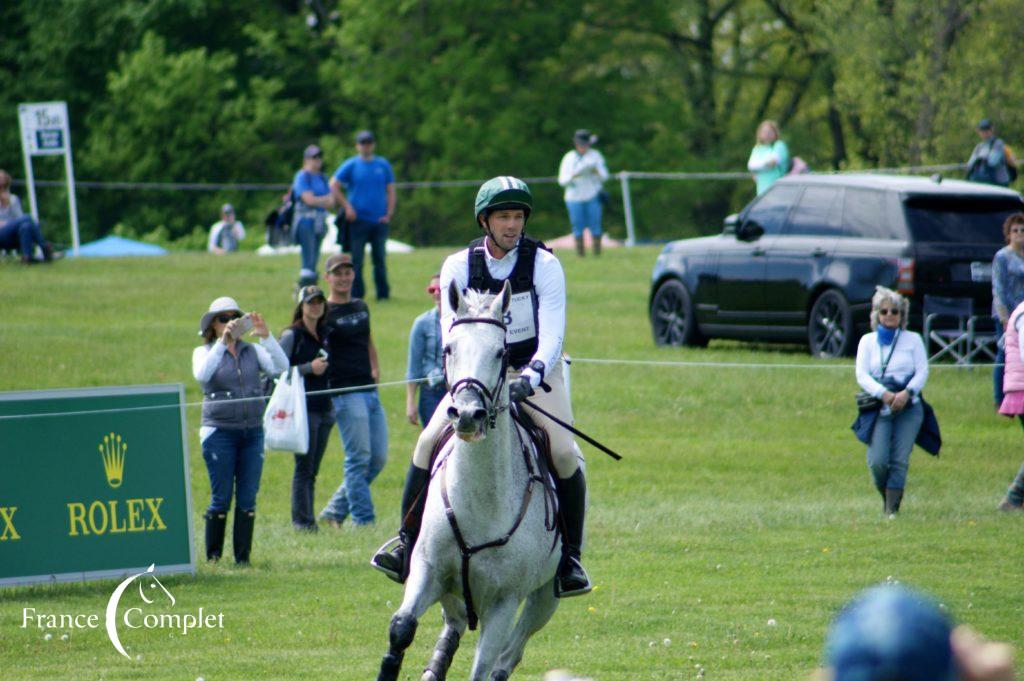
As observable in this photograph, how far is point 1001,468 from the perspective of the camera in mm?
16531

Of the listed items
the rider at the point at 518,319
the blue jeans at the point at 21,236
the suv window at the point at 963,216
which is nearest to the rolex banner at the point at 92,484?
the rider at the point at 518,319

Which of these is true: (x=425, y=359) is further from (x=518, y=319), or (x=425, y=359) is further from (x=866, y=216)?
(x=866, y=216)

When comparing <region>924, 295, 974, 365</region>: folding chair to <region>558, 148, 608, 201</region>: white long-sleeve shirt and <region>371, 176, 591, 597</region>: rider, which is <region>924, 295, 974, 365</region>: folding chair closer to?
<region>558, 148, 608, 201</region>: white long-sleeve shirt

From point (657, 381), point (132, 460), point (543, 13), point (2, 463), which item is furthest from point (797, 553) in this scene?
point (543, 13)

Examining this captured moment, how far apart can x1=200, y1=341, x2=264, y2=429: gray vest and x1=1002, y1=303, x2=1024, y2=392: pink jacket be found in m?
6.34

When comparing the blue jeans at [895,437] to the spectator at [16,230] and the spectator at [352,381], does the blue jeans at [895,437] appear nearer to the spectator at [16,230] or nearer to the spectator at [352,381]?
the spectator at [352,381]

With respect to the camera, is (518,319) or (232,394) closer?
(518,319)

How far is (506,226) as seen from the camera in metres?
7.96

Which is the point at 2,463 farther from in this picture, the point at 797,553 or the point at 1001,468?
the point at 1001,468

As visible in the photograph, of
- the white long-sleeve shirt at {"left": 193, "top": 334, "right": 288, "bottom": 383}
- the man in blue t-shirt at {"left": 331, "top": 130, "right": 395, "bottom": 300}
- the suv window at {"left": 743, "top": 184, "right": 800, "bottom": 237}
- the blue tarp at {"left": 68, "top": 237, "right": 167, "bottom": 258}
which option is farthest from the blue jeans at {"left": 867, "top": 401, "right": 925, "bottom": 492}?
the blue tarp at {"left": 68, "top": 237, "right": 167, "bottom": 258}

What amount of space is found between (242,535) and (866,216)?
10463 mm

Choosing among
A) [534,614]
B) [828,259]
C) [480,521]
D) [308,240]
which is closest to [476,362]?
[480,521]

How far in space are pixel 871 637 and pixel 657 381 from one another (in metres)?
18.0

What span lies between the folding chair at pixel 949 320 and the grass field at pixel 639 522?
64 cm
